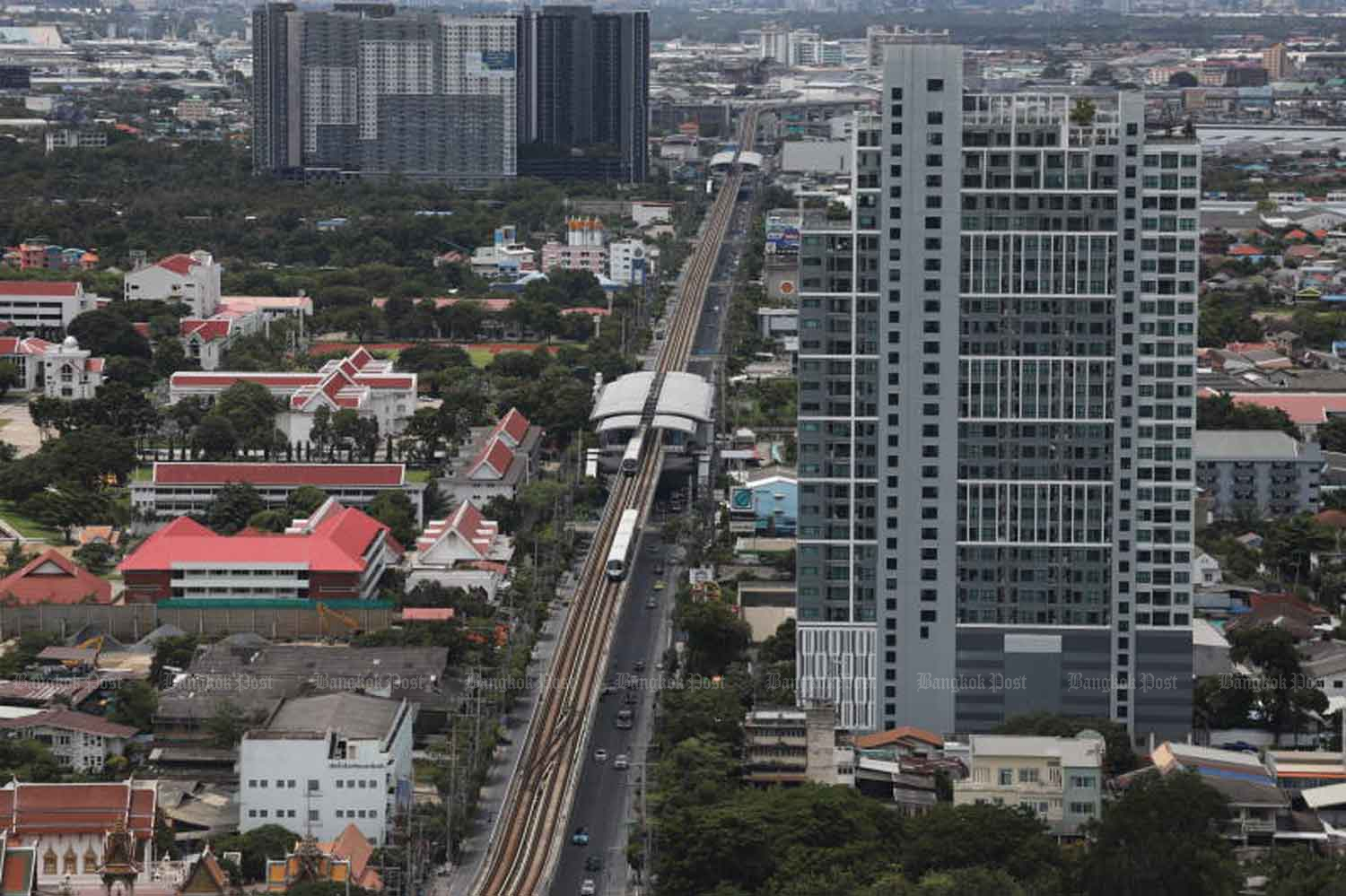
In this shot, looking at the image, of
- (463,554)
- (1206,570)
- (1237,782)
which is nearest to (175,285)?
(463,554)

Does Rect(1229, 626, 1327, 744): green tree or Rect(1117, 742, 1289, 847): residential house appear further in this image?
Rect(1229, 626, 1327, 744): green tree

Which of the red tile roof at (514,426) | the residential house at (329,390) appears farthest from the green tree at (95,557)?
the red tile roof at (514,426)

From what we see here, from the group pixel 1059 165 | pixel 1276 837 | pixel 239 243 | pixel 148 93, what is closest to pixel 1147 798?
pixel 1276 837

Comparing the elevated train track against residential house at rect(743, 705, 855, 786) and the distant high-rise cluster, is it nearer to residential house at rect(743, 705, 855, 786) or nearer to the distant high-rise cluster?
residential house at rect(743, 705, 855, 786)

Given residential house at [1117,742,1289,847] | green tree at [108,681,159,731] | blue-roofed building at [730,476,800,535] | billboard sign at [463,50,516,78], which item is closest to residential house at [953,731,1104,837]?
residential house at [1117,742,1289,847]

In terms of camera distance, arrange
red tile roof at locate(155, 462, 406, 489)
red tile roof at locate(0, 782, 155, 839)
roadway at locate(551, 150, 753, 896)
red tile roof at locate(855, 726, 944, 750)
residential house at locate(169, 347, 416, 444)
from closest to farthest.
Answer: red tile roof at locate(0, 782, 155, 839) < roadway at locate(551, 150, 753, 896) < red tile roof at locate(855, 726, 944, 750) < red tile roof at locate(155, 462, 406, 489) < residential house at locate(169, 347, 416, 444)

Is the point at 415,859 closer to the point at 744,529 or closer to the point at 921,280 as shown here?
the point at 921,280

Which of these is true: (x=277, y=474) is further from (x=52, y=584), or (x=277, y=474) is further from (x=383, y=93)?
(x=383, y=93)
